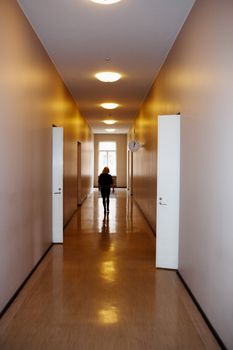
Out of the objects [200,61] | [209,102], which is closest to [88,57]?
[200,61]

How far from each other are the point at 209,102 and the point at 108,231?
16.8 ft

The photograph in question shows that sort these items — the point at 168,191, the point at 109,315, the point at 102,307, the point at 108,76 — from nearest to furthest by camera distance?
the point at 109,315 < the point at 102,307 < the point at 168,191 < the point at 108,76

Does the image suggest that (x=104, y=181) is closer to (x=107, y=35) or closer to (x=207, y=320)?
(x=107, y=35)

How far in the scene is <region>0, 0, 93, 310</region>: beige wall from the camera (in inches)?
137

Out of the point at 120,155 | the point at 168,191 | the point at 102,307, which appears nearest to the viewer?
the point at 102,307

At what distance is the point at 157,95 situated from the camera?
7.21 meters

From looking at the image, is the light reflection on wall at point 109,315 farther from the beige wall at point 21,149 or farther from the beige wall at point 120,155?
the beige wall at point 120,155

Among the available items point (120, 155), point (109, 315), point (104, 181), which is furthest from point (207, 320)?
point (120, 155)

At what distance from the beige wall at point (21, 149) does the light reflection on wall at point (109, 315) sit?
3.39ft

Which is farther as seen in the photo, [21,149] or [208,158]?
[21,149]


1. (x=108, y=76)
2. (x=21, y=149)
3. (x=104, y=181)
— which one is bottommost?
(x=104, y=181)

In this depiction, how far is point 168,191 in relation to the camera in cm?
500

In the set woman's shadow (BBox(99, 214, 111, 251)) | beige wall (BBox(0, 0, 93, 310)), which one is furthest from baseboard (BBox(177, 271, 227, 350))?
woman's shadow (BBox(99, 214, 111, 251))

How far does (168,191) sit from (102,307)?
6.57ft
